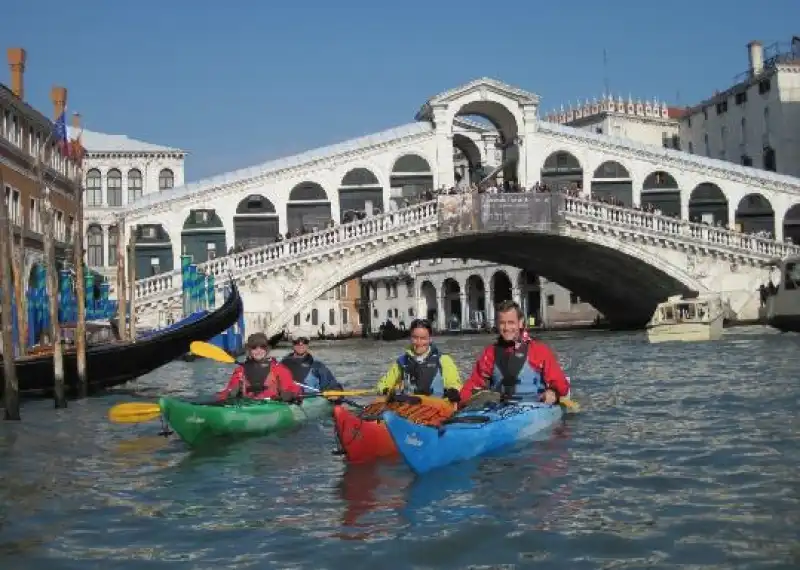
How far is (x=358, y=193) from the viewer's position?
34312mm

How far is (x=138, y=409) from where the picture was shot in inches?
400

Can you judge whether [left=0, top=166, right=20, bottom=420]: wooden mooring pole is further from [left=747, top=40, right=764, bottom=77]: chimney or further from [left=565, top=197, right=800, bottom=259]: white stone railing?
[left=747, top=40, right=764, bottom=77]: chimney

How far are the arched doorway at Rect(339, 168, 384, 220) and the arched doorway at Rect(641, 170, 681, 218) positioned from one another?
→ 8.47 meters

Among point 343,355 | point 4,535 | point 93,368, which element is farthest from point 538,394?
point 343,355

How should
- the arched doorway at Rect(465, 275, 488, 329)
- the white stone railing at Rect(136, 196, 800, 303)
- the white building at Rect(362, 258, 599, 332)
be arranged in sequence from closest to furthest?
1. the white stone railing at Rect(136, 196, 800, 303)
2. the white building at Rect(362, 258, 599, 332)
3. the arched doorway at Rect(465, 275, 488, 329)

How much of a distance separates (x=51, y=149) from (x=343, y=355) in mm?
8694

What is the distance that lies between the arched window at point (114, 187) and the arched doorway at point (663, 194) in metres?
17.7

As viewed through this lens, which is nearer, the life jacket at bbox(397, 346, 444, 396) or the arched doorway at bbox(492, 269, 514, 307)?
the life jacket at bbox(397, 346, 444, 396)

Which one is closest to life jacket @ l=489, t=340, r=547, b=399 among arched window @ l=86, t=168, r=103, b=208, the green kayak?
the green kayak

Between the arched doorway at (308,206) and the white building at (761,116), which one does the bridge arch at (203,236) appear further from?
the white building at (761,116)

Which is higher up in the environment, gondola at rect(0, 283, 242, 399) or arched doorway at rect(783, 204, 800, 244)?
arched doorway at rect(783, 204, 800, 244)

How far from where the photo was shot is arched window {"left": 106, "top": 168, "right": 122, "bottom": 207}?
3938 cm

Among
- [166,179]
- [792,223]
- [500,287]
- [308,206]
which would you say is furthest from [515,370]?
[500,287]

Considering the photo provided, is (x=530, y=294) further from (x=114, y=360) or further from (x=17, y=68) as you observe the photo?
(x=114, y=360)
